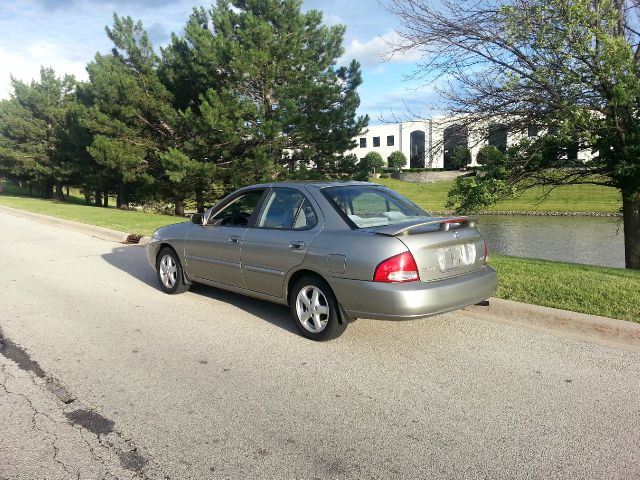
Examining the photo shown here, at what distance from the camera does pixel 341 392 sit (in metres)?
3.82

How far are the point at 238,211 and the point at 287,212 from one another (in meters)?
1.14

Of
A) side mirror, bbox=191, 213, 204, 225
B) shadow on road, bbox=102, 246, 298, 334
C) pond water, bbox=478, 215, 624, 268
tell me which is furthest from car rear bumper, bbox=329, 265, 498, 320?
pond water, bbox=478, 215, 624, 268

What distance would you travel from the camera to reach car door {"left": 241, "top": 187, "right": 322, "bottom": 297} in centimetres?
502

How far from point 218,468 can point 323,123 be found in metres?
19.6

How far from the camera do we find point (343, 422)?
3.37 metres

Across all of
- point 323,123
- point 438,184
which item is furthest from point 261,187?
point 438,184

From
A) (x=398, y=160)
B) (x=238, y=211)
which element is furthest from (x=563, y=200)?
(x=238, y=211)

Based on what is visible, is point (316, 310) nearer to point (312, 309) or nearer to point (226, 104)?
point (312, 309)

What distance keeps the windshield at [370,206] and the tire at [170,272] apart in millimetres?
2662

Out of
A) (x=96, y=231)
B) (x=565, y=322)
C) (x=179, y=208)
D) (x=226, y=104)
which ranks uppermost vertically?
(x=226, y=104)

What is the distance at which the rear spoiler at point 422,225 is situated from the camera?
443 centimetres

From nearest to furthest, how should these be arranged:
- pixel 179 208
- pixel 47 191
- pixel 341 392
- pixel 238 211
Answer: pixel 341 392 < pixel 238 211 < pixel 179 208 < pixel 47 191

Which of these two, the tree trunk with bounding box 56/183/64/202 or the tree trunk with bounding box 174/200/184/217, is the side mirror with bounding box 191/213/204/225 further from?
the tree trunk with bounding box 56/183/64/202

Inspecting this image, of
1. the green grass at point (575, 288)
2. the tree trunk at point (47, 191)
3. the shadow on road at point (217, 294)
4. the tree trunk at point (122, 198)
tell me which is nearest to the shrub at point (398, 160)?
the tree trunk at point (47, 191)
